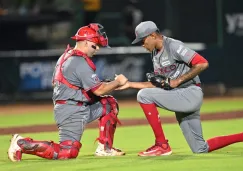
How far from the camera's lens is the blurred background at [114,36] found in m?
17.2

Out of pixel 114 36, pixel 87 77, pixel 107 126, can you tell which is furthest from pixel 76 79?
pixel 114 36

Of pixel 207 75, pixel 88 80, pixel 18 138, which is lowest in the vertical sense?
pixel 207 75

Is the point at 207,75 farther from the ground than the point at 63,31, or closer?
closer

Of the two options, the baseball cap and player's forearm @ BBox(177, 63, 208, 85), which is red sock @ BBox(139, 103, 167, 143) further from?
the baseball cap

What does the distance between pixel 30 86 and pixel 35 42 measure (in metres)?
1.07

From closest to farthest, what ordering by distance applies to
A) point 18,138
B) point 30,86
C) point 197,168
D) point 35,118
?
1. point 197,168
2. point 18,138
3. point 35,118
4. point 30,86

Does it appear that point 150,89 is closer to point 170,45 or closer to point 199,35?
point 170,45

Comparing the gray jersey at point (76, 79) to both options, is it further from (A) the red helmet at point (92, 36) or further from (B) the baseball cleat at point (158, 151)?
(B) the baseball cleat at point (158, 151)

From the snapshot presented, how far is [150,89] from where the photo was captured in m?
7.97

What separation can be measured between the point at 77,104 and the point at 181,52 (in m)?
1.22

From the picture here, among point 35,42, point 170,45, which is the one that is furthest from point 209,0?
point 170,45

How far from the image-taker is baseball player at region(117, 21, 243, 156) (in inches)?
310

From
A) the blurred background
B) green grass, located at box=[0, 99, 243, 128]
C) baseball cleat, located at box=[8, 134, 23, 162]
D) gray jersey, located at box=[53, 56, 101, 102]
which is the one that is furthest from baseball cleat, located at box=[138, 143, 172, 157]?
the blurred background

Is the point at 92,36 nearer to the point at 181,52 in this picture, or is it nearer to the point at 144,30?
the point at 144,30
